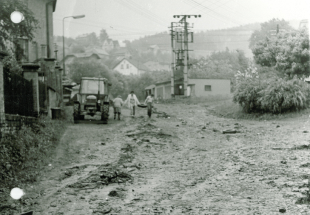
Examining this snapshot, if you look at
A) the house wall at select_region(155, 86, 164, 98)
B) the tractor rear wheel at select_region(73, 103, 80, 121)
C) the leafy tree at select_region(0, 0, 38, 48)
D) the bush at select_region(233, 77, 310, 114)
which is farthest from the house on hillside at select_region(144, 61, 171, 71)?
the leafy tree at select_region(0, 0, 38, 48)

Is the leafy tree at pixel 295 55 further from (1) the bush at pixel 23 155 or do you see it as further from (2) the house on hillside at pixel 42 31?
(1) the bush at pixel 23 155

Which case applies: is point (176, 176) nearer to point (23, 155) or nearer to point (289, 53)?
point (23, 155)

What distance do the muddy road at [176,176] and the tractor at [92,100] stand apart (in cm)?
486

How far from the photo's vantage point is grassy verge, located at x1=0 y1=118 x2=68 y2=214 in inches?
310

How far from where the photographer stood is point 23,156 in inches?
372

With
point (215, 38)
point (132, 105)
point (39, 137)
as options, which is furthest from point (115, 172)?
point (215, 38)

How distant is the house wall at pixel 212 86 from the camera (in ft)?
176

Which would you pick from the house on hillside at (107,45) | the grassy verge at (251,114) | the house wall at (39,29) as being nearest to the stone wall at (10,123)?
the grassy verge at (251,114)

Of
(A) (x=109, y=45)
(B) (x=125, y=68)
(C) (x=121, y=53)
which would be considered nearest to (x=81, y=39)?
(C) (x=121, y=53)

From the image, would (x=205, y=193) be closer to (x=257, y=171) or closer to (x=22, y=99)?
(x=257, y=171)

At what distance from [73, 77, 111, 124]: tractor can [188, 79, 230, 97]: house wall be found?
33165 mm

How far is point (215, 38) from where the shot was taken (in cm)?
12462

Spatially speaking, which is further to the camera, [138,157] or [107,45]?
[107,45]

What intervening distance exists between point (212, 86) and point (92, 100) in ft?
119
